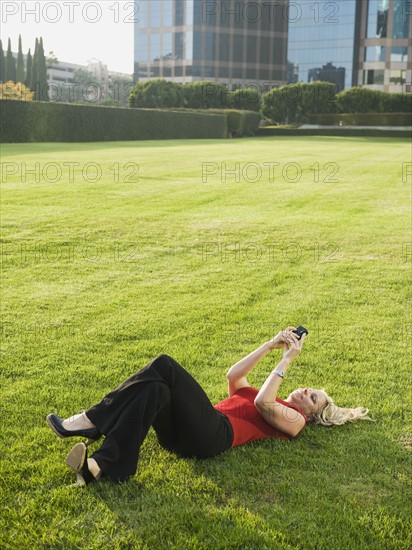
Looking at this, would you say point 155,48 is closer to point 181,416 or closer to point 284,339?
point 284,339

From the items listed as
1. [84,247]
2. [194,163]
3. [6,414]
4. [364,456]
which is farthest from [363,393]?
[194,163]

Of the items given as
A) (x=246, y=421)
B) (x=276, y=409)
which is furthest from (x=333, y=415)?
(x=246, y=421)

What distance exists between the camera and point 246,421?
4.41 meters

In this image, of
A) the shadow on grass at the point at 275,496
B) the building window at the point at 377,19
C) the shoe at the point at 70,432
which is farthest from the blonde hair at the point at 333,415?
the building window at the point at 377,19

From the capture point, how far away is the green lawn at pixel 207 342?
3562 millimetres

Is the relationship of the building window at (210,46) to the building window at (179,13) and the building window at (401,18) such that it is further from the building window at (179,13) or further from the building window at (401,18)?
the building window at (401,18)

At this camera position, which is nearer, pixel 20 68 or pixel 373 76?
pixel 20 68

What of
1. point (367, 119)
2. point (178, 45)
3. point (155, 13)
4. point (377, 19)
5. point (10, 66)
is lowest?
point (367, 119)

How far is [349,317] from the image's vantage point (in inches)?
280

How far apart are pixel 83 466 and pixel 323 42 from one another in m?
111

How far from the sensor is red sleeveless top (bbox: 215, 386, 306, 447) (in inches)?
172

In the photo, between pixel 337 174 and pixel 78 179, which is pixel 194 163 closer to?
pixel 337 174

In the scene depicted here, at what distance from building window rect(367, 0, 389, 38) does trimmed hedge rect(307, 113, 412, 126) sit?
1616 inches

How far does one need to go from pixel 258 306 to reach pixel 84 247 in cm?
332
